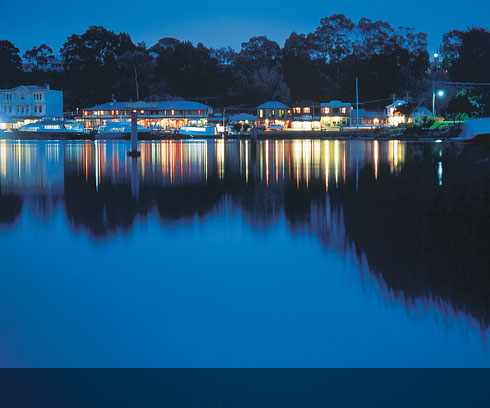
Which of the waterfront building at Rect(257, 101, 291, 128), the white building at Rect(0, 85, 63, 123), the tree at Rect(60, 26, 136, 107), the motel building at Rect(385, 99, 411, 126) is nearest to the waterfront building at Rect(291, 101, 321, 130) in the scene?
the waterfront building at Rect(257, 101, 291, 128)

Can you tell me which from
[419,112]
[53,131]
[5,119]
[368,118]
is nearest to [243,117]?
[368,118]

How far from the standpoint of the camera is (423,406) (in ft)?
13.7

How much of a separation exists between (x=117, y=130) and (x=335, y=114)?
33.4 meters

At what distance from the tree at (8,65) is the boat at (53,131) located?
1032 inches

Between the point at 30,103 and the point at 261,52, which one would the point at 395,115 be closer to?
the point at 261,52

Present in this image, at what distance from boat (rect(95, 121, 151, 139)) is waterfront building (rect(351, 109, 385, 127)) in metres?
32.2

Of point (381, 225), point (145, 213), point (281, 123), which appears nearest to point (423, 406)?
point (381, 225)

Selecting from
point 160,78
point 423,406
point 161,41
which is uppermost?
point 161,41

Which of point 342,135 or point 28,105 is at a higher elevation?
point 28,105

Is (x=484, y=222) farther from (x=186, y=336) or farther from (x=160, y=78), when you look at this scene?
(x=160, y=78)

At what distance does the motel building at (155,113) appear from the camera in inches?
3738

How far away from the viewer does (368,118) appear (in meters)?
96.6

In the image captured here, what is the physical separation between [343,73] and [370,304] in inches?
4448

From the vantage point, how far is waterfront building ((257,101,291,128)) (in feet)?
311
